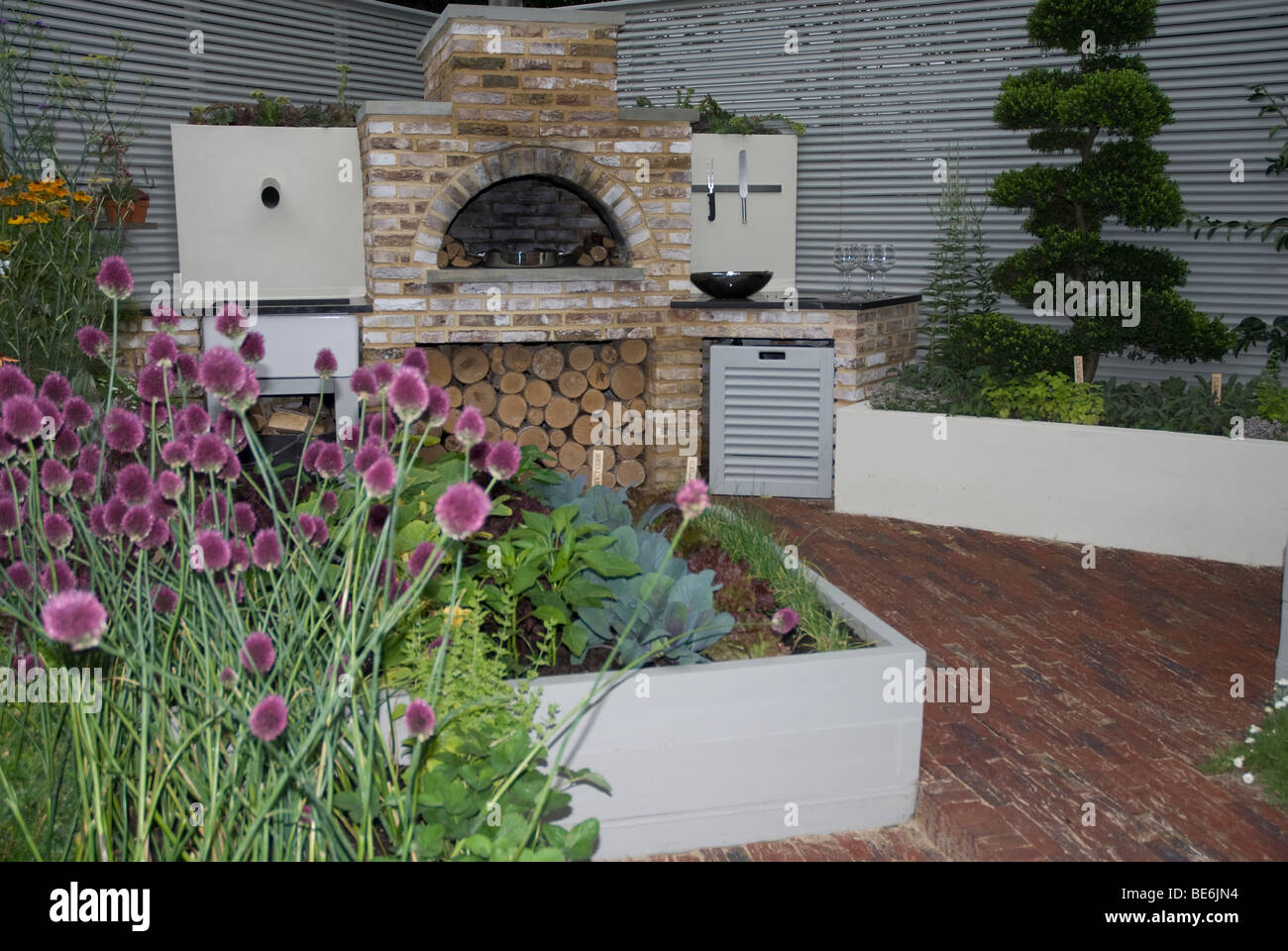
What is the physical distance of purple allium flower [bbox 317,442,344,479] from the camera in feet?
5.32

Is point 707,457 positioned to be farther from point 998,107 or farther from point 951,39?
point 951,39

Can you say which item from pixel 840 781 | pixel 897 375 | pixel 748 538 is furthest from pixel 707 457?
pixel 840 781

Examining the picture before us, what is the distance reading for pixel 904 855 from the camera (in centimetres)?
250

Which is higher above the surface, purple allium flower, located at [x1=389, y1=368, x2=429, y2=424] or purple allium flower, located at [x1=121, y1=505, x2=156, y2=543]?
purple allium flower, located at [x1=389, y1=368, x2=429, y2=424]

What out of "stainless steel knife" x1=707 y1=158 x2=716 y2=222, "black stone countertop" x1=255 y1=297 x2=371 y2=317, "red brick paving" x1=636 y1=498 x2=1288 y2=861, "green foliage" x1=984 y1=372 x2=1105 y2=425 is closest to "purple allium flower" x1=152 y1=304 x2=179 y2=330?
"red brick paving" x1=636 y1=498 x2=1288 y2=861

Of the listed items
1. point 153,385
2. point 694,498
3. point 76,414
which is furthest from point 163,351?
point 694,498

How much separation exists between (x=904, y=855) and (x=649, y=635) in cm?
82

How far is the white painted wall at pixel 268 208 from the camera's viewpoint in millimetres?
5816

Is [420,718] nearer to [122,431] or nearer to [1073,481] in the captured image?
[122,431]

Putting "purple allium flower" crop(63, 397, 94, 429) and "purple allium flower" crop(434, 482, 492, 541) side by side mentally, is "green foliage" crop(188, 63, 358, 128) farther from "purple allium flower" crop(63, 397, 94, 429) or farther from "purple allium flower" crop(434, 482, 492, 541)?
"purple allium flower" crop(434, 482, 492, 541)

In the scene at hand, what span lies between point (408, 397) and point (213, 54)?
7.41 meters

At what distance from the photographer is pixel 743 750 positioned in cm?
245

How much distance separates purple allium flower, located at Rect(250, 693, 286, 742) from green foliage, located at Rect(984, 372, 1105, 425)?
4.62 m
